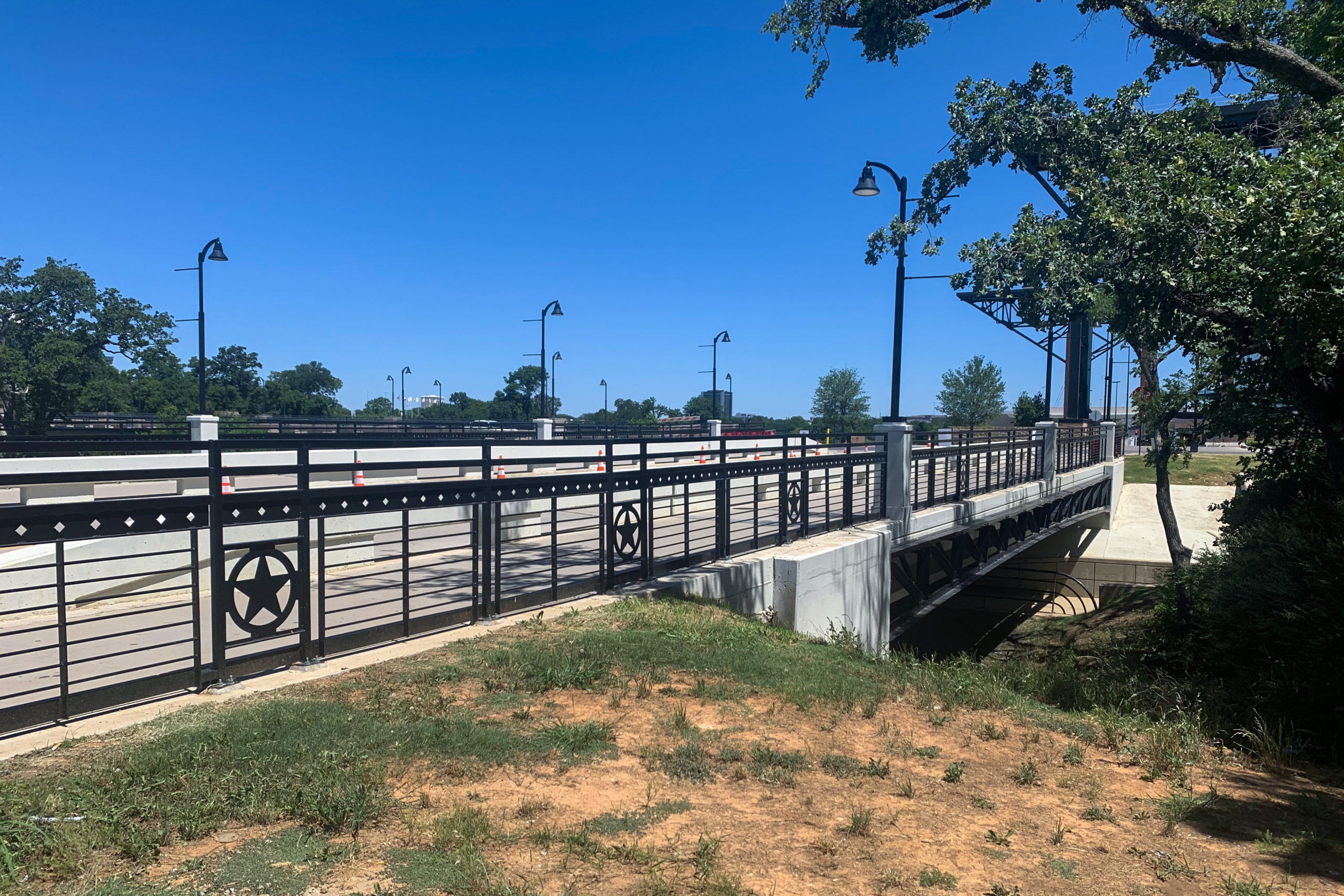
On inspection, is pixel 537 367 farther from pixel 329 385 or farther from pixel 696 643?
pixel 696 643

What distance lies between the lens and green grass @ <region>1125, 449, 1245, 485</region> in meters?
35.6

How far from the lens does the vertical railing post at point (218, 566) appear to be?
5695 millimetres

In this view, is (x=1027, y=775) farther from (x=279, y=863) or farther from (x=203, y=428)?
(x=203, y=428)

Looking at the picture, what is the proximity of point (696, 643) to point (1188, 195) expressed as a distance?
8.58 m

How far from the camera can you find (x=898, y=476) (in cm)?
1587

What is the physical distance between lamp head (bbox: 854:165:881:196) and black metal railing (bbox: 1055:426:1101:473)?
38.2 feet

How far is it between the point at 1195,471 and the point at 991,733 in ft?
125

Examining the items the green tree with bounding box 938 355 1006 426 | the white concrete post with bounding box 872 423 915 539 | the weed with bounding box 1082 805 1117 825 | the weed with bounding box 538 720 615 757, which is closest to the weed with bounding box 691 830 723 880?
the weed with bounding box 538 720 615 757

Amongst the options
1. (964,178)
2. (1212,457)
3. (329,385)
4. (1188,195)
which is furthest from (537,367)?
(1188,195)

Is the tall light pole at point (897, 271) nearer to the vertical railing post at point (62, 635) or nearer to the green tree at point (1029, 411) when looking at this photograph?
the vertical railing post at point (62, 635)

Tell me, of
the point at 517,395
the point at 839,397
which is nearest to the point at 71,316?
the point at 517,395

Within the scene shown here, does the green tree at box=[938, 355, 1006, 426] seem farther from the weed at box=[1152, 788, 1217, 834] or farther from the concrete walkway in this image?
the weed at box=[1152, 788, 1217, 834]

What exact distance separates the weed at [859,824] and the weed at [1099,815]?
1.25 m

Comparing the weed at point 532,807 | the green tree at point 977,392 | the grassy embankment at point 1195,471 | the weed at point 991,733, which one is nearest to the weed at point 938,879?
the weed at point 532,807
